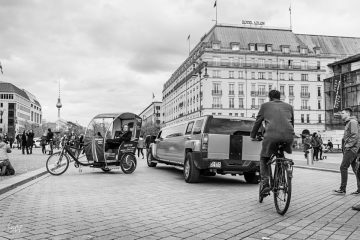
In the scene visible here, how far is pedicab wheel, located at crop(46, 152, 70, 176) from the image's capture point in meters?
13.8

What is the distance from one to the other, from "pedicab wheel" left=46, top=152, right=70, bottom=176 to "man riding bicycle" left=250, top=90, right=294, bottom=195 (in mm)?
8778

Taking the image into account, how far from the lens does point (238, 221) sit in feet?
19.5

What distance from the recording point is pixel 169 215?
6.35m

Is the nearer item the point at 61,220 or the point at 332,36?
the point at 61,220

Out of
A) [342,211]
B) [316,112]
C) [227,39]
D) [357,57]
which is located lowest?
[342,211]

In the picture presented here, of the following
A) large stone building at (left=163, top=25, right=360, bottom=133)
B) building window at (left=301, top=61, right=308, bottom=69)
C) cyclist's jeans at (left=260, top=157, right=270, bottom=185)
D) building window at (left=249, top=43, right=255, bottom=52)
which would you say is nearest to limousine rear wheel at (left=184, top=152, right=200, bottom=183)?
cyclist's jeans at (left=260, top=157, right=270, bottom=185)

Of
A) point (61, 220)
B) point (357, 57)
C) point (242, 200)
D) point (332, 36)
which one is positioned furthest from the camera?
point (332, 36)

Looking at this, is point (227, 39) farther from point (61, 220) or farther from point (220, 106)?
point (61, 220)

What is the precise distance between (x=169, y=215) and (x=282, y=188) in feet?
5.96

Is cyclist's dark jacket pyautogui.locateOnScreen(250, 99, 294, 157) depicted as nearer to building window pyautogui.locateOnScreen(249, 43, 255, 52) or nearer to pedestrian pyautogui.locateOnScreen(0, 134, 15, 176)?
pedestrian pyautogui.locateOnScreen(0, 134, 15, 176)

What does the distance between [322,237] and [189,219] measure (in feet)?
6.32

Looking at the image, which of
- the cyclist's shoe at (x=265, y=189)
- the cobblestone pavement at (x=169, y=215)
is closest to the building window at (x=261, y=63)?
the cobblestone pavement at (x=169, y=215)

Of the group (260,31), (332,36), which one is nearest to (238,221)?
(260,31)

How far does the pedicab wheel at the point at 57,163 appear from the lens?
13.8 m
